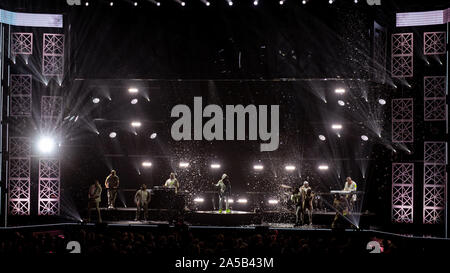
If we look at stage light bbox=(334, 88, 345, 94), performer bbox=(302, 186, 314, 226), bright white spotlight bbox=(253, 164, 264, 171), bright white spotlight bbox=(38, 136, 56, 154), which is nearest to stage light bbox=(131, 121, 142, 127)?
bright white spotlight bbox=(38, 136, 56, 154)

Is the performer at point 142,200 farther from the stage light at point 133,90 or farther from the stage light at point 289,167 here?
the stage light at point 289,167

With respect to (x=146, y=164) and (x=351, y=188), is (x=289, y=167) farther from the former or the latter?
(x=146, y=164)

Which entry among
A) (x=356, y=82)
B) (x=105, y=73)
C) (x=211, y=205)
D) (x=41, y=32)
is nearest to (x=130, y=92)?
(x=105, y=73)

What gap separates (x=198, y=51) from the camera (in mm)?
17938

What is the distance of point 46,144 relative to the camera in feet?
59.1

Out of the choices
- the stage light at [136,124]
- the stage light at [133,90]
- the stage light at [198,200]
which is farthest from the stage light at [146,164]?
the stage light at [133,90]

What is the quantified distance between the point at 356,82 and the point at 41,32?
11.3 m

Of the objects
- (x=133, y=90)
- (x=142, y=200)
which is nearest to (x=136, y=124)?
(x=133, y=90)

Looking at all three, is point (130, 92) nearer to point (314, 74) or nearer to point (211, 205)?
point (211, 205)

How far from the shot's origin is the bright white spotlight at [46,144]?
1797 cm

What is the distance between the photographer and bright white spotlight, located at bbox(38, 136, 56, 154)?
59.0 ft

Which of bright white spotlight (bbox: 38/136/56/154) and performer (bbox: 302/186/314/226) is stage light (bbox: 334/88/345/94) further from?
bright white spotlight (bbox: 38/136/56/154)

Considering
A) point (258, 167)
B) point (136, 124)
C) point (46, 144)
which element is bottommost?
point (258, 167)

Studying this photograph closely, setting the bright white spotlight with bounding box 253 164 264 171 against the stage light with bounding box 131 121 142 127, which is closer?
the stage light with bounding box 131 121 142 127
